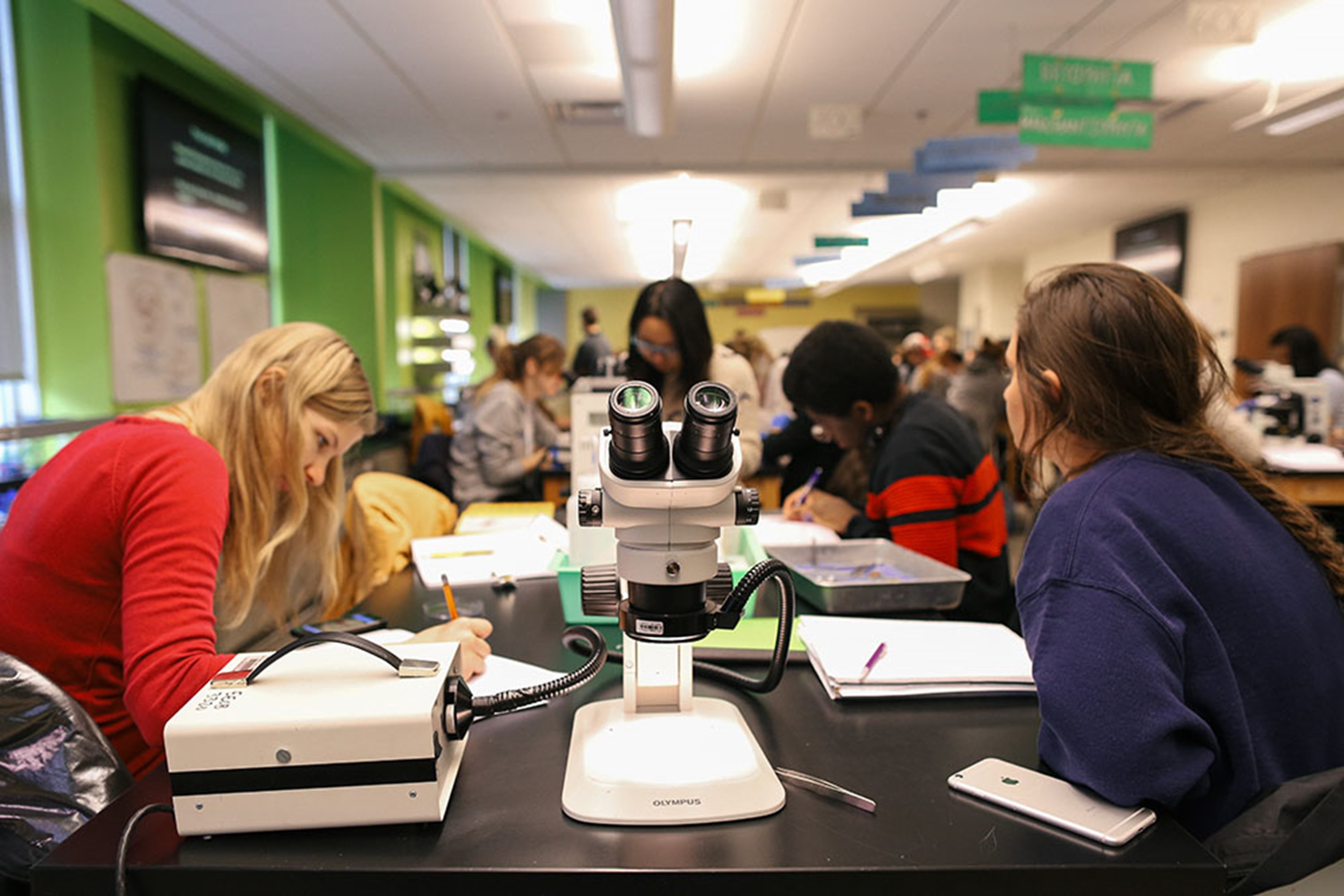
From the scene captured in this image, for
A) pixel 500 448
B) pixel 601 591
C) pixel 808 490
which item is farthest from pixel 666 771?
pixel 500 448

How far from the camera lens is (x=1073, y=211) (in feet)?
24.5

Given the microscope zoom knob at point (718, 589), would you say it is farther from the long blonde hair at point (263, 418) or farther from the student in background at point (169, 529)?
the long blonde hair at point (263, 418)

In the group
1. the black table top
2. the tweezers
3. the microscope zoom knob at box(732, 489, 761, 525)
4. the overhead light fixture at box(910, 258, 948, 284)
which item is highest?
the overhead light fixture at box(910, 258, 948, 284)

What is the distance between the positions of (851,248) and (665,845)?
6070 mm

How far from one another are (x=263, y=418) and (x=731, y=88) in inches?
138

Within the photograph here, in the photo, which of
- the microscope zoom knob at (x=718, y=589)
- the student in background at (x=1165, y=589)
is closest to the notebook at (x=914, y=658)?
the student in background at (x=1165, y=589)

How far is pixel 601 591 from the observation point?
2.78 ft

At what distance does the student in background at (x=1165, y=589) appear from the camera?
2.43 feet

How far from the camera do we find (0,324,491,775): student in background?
0.93 m

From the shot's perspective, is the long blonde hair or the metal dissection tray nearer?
the long blonde hair

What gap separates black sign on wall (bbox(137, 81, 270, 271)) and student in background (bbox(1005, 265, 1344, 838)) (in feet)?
11.9

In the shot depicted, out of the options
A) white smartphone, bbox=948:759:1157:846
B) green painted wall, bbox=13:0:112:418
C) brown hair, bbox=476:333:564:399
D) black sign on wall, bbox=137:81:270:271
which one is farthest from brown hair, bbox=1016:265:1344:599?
black sign on wall, bbox=137:81:270:271

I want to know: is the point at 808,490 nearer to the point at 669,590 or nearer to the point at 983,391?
the point at 669,590

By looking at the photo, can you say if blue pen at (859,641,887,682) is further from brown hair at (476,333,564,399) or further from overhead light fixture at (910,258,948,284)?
overhead light fixture at (910,258,948,284)
